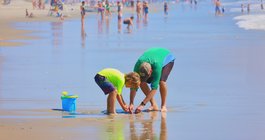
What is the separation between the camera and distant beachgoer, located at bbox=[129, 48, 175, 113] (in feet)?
31.5

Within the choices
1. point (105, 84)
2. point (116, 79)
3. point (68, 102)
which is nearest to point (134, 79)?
point (116, 79)

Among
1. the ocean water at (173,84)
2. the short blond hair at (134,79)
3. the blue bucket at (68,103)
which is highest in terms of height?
the short blond hair at (134,79)

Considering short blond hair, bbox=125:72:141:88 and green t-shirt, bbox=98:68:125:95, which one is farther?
green t-shirt, bbox=98:68:125:95

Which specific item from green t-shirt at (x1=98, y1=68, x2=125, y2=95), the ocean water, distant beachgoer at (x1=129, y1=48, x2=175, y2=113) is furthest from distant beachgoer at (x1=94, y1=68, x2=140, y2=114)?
the ocean water

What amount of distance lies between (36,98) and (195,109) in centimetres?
239

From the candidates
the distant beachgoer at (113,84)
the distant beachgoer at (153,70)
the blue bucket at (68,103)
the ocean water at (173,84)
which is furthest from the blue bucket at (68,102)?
the distant beachgoer at (153,70)

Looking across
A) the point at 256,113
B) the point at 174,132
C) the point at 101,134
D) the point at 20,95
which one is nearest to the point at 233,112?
the point at 256,113

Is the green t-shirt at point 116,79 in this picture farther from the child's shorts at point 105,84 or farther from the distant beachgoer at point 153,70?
the distant beachgoer at point 153,70

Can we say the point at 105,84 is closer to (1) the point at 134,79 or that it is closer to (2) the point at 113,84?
(2) the point at 113,84

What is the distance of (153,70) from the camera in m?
9.71

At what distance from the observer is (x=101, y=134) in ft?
26.4

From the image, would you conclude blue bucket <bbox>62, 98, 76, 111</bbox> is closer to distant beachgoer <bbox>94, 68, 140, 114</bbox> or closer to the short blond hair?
distant beachgoer <bbox>94, 68, 140, 114</bbox>

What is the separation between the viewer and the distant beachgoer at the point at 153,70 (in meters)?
9.60

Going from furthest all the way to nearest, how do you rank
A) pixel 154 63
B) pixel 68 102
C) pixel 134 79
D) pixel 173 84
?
pixel 173 84 → pixel 68 102 → pixel 154 63 → pixel 134 79
